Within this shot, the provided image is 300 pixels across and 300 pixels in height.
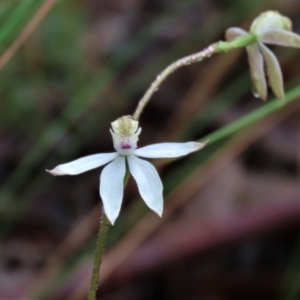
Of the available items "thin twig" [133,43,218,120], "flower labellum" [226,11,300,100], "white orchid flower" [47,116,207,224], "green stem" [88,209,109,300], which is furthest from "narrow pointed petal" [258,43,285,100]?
"green stem" [88,209,109,300]

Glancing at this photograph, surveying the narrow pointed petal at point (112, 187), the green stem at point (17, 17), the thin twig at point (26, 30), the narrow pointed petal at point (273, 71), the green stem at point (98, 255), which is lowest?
the green stem at point (98, 255)

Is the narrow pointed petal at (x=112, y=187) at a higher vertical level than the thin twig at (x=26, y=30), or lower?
lower

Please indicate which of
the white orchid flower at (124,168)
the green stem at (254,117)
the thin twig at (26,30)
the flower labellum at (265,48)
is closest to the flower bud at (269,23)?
the flower labellum at (265,48)

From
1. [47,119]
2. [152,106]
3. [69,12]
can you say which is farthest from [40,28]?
[152,106]

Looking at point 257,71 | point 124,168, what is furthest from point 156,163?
point 124,168

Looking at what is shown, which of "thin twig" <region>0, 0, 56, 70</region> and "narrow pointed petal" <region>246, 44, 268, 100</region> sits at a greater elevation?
"thin twig" <region>0, 0, 56, 70</region>

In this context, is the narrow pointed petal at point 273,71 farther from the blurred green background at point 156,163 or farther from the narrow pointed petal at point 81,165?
the blurred green background at point 156,163

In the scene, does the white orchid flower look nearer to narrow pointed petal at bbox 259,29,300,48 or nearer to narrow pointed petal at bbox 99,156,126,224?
narrow pointed petal at bbox 99,156,126,224
